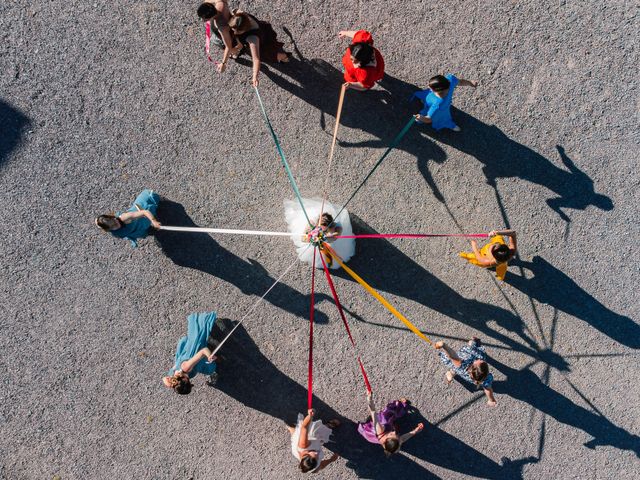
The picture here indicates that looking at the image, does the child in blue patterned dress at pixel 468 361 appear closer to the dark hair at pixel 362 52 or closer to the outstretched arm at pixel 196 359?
the outstretched arm at pixel 196 359

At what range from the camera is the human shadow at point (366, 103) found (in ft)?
13.8

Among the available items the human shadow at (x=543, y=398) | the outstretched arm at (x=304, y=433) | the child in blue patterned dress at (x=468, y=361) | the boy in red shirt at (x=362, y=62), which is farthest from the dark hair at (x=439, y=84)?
the outstretched arm at (x=304, y=433)

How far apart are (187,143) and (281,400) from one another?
115 inches

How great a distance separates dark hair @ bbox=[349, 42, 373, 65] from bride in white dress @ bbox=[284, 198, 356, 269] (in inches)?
54.6

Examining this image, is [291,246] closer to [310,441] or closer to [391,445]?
[310,441]

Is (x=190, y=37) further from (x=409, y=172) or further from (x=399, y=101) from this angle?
(x=409, y=172)

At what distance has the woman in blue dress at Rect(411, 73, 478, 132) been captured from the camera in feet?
12.1

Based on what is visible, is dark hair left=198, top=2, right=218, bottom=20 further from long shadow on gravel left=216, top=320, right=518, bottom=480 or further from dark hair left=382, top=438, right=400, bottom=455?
dark hair left=382, top=438, right=400, bottom=455

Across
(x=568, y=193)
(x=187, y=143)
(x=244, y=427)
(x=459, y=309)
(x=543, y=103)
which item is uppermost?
(x=543, y=103)

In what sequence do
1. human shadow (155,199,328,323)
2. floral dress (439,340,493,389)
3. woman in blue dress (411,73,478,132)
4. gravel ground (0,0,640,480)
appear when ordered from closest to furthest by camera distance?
woman in blue dress (411,73,478,132) < floral dress (439,340,493,389) < gravel ground (0,0,640,480) < human shadow (155,199,328,323)

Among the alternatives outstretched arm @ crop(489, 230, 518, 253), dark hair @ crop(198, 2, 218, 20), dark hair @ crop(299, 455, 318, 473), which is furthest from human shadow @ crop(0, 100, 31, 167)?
outstretched arm @ crop(489, 230, 518, 253)

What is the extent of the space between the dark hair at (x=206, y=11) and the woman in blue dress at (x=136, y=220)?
178cm

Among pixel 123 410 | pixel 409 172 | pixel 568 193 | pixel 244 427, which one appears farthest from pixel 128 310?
pixel 568 193

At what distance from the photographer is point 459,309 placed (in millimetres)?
4297
